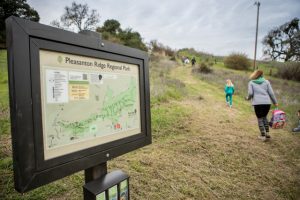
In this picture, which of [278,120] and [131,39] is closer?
[278,120]

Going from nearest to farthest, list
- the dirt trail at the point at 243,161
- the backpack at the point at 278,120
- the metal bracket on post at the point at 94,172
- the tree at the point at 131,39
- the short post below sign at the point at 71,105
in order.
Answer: the short post below sign at the point at 71,105
the metal bracket on post at the point at 94,172
the dirt trail at the point at 243,161
the backpack at the point at 278,120
the tree at the point at 131,39

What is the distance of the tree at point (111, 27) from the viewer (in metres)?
33.8

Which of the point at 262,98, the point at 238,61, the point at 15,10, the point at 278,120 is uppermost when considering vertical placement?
the point at 15,10

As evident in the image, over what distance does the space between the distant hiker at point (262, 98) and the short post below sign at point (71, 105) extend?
4.41 metres

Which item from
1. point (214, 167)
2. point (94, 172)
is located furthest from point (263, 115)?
point (94, 172)

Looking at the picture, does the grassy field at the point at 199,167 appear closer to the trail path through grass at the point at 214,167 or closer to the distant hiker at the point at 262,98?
the trail path through grass at the point at 214,167

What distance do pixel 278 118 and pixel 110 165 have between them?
4472 mm

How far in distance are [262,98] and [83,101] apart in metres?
4.97

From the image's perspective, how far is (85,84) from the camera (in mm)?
1125

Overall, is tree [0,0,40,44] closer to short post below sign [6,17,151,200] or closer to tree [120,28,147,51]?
tree [120,28,147,51]

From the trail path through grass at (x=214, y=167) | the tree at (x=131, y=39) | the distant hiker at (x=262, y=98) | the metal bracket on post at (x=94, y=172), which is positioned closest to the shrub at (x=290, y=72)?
the tree at (x=131, y=39)

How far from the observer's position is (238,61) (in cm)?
3325

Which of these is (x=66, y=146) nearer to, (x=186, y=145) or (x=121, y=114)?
(x=121, y=114)

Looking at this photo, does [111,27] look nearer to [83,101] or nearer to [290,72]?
[290,72]
